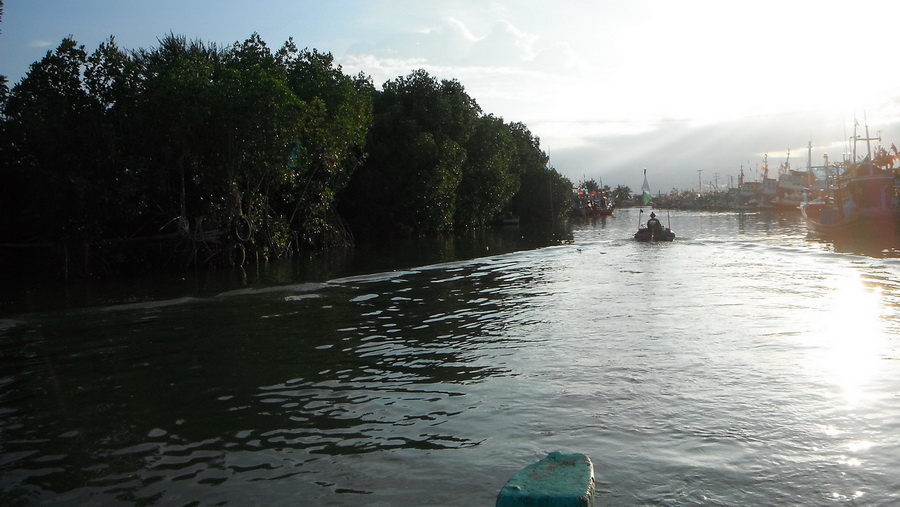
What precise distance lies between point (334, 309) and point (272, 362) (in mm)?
5691

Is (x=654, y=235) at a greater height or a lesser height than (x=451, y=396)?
greater

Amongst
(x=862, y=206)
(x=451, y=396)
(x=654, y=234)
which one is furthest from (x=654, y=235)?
(x=451, y=396)

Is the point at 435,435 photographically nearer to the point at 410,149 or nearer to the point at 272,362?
the point at 272,362

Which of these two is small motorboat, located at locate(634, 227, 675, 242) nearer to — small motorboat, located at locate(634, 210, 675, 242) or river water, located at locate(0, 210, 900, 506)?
small motorboat, located at locate(634, 210, 675, 242)

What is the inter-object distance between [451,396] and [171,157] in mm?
23426

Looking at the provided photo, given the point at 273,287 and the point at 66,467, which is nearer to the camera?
the point at 66,467

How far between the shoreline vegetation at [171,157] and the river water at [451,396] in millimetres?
9612

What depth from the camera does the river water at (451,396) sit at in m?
6.12

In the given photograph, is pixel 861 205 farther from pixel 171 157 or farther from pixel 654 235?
pixel 171 157

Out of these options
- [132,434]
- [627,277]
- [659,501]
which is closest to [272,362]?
[132,434]

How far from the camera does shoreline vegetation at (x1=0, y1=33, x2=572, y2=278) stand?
86.3 ft

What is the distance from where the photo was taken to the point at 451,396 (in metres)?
8.76

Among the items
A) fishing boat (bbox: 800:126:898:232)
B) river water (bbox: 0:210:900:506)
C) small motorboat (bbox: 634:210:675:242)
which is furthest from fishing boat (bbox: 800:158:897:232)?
river water (bbox: 0:210:900:506)

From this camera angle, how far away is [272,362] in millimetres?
10898
